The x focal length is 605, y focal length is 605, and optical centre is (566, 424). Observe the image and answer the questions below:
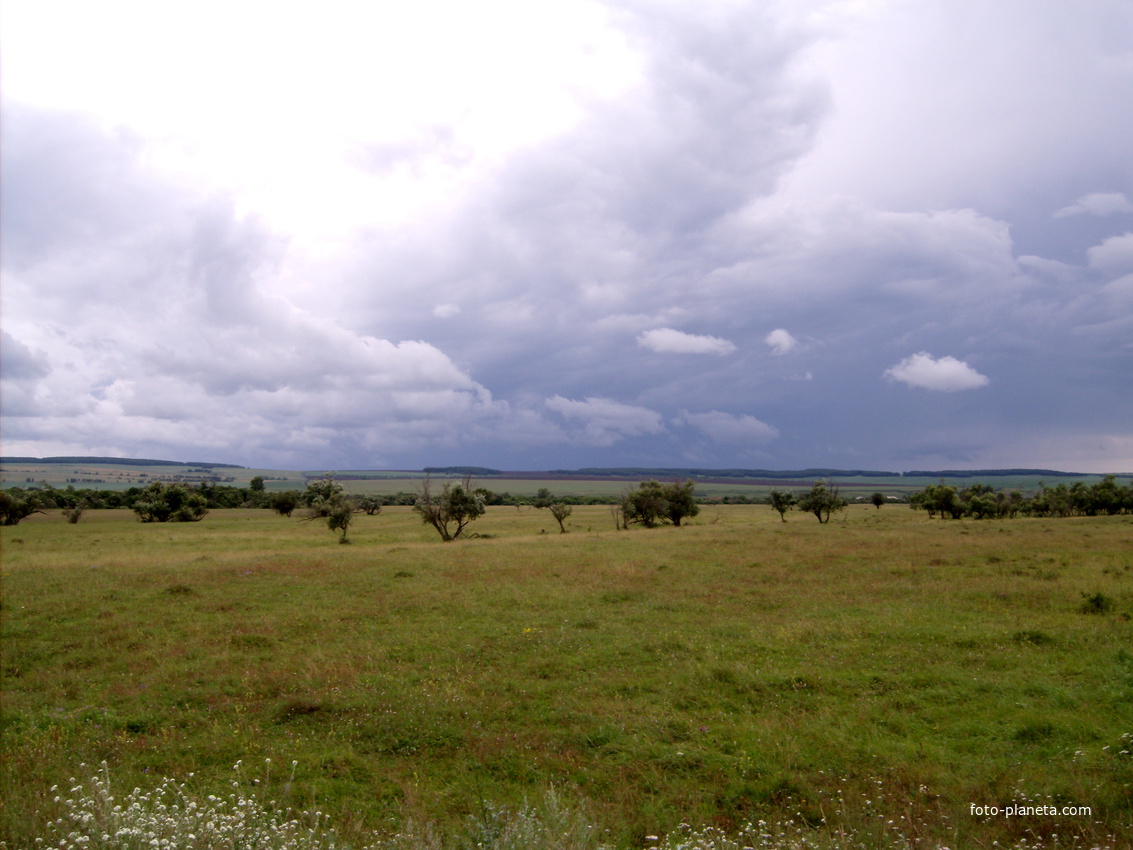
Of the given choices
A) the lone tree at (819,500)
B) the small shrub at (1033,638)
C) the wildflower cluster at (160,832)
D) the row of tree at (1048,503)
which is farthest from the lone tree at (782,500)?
the wildflower cluster at (160,832)

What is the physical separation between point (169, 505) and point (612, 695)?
268ft

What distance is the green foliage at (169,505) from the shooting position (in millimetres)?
74562

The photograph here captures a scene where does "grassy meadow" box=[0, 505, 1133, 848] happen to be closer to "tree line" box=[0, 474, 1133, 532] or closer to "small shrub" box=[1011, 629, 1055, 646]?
"small shrub" box=[1011, 629, 1055, 646]

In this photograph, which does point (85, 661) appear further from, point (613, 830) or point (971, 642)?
point (971, 642)

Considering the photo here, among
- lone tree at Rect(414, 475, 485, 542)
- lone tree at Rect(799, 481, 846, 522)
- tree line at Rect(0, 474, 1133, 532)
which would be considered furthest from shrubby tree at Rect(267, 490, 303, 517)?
lone tree at Rect(799, 481, 846, 522)

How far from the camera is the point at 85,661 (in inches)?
637

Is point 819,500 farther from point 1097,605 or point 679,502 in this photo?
point 1097,605

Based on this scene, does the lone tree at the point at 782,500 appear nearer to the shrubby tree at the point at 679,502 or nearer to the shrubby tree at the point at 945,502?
the shrubby tree at the point at 679,502

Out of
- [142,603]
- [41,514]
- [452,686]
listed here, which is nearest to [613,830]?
[452,686]

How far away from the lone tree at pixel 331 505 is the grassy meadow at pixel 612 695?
80.4 feet

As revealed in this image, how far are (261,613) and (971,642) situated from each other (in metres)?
21.7

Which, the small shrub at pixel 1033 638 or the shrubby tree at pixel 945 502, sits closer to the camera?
the small shrub at pixel 1033 638

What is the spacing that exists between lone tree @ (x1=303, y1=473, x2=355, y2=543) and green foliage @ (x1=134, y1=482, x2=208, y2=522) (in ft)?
43.8

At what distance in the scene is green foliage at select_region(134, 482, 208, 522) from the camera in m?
74.6
